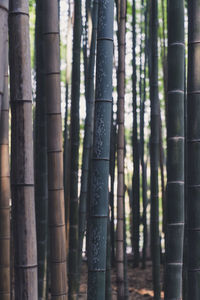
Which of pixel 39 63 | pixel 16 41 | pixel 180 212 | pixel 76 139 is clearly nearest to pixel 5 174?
pixel 76 139

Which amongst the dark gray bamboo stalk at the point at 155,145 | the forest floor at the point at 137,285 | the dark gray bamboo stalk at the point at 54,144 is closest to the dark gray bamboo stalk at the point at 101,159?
the dark gray bamboo stalk at the point at 54,144

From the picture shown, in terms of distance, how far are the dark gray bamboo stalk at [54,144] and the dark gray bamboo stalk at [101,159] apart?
257 mm

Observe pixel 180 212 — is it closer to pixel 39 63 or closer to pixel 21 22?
pixel 21 22

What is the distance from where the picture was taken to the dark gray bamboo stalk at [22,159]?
1290 millimetres

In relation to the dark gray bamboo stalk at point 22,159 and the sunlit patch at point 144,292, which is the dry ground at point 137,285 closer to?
the sunlit patch at point 144,292

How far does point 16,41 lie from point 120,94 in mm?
1295

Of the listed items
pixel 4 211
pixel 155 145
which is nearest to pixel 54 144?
pixel 4 211

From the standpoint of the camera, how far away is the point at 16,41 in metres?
1.32

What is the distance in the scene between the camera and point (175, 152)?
68.9 inches

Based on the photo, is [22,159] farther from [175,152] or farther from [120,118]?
[120,118]

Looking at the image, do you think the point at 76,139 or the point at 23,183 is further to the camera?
the point at 76,139

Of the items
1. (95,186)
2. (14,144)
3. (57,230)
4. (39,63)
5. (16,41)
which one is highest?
(39,63)

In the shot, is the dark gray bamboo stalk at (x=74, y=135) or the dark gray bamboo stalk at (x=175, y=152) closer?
the dark gray bamboo stalk at (x=175, y=152)

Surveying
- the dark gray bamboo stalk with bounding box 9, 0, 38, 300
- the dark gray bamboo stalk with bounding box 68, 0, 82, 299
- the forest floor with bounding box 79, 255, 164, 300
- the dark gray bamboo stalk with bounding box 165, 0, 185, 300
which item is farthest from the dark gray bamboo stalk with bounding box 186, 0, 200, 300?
Answer: the forest floor with bounding box 79, 255, 164, 300
